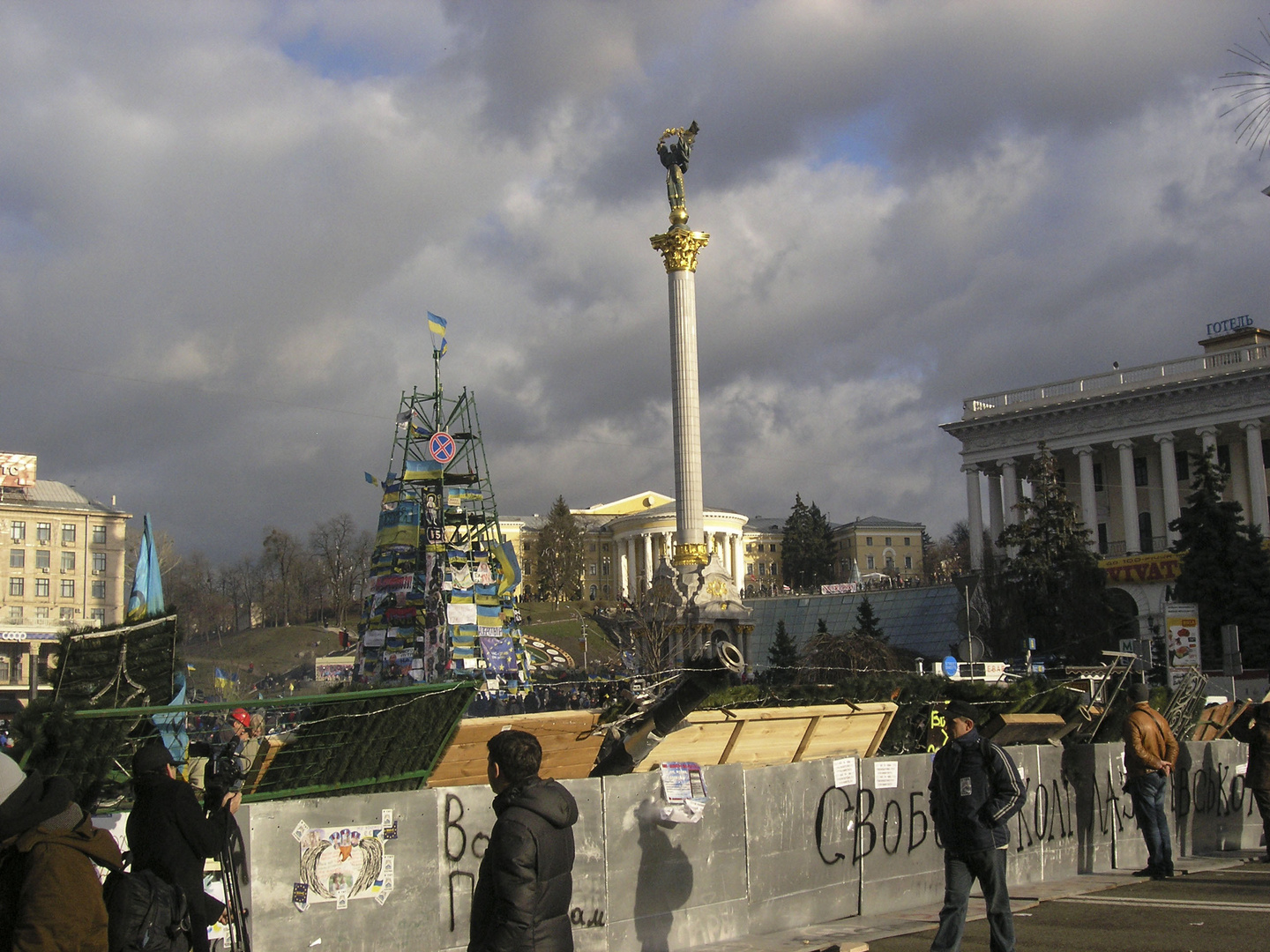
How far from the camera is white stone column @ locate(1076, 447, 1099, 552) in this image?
76.8 m

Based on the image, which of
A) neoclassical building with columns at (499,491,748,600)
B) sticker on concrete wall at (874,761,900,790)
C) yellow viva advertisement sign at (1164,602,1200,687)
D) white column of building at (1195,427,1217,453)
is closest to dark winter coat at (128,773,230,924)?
sticker on concrete wall at (874,761,900,790)

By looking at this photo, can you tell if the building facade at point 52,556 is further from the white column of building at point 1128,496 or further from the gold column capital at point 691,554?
the white column of building at point 1128,496

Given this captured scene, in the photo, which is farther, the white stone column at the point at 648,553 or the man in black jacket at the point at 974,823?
the white stone column at the point at 648,553

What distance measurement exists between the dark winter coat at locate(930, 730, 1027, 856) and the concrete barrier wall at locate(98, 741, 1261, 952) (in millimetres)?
1565

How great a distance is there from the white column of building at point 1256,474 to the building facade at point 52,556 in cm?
7024

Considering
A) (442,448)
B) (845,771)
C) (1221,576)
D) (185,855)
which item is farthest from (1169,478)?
(185,855)

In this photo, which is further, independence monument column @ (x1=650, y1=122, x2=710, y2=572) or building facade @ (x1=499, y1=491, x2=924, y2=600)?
building facade @ (x1=499, y1=491, x2=924, y2=600)

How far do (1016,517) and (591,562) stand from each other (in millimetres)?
76369

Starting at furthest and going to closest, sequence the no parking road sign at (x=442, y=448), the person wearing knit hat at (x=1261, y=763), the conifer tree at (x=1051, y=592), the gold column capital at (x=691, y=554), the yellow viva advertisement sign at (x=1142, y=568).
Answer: the yellow viva advertisement sign at (x=1142, y=568) → the gold column capital at (x=691, y=554) → the conifer tree at (x=1051, y=592) → the no parking road sign at (x=442, y=448) → the person wearing knit hat at (x=1261, y=763)

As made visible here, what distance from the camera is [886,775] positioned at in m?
10.6

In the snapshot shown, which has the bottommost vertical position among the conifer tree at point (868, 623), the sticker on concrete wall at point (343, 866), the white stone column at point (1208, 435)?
the sticker on concrete wall at point (343, 866)

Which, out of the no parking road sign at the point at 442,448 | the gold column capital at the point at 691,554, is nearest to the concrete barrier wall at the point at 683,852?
the no parking road sign at the point at 442,448

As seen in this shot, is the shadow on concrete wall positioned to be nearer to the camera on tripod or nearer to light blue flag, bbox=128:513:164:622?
the camera on tripod

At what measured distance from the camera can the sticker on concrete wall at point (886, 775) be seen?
Answer: 10.5m
